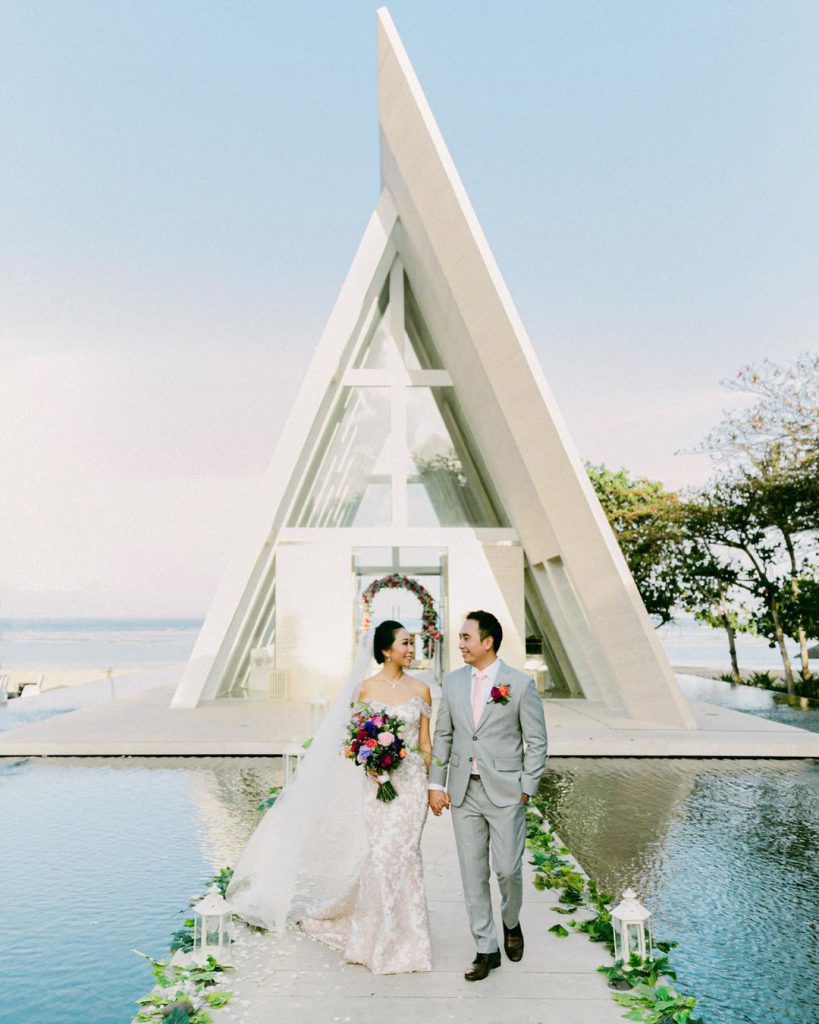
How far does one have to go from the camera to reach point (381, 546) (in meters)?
15.9

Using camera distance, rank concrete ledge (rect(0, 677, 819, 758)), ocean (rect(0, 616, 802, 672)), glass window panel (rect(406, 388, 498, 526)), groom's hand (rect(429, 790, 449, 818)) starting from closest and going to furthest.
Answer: groom's hand (rect(429, 790, 449, 818)), concrete ledge (rect(0, 677, 819, 758)), glass window panel (rect(406, 388, 498, 526)), ocean (rect(0, 616, 802, 672))

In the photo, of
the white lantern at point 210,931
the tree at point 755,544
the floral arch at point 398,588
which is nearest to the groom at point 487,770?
the white lantern at point 210,931

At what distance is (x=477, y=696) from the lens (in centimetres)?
424

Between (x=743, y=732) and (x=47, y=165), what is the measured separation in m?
23.5

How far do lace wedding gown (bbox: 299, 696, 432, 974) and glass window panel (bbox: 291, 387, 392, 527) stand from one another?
11587mm

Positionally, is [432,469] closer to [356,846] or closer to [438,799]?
[356,846]

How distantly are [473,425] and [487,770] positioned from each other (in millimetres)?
11542

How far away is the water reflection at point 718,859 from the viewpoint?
424cm

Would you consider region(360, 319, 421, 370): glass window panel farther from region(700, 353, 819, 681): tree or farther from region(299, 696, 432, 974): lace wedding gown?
region(299, 696, 432, 974): lace wedding gown

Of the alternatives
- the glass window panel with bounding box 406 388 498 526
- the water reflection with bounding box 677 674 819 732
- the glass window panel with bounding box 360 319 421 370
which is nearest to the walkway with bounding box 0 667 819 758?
the water reflection with bounding box 677 674 819 732

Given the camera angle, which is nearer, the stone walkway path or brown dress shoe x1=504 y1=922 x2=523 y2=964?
the stone walkway path

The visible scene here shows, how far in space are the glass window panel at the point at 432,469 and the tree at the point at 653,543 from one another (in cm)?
693

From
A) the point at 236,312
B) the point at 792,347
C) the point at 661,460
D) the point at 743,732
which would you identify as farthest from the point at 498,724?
the point at 661,460

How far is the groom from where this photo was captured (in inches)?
160
